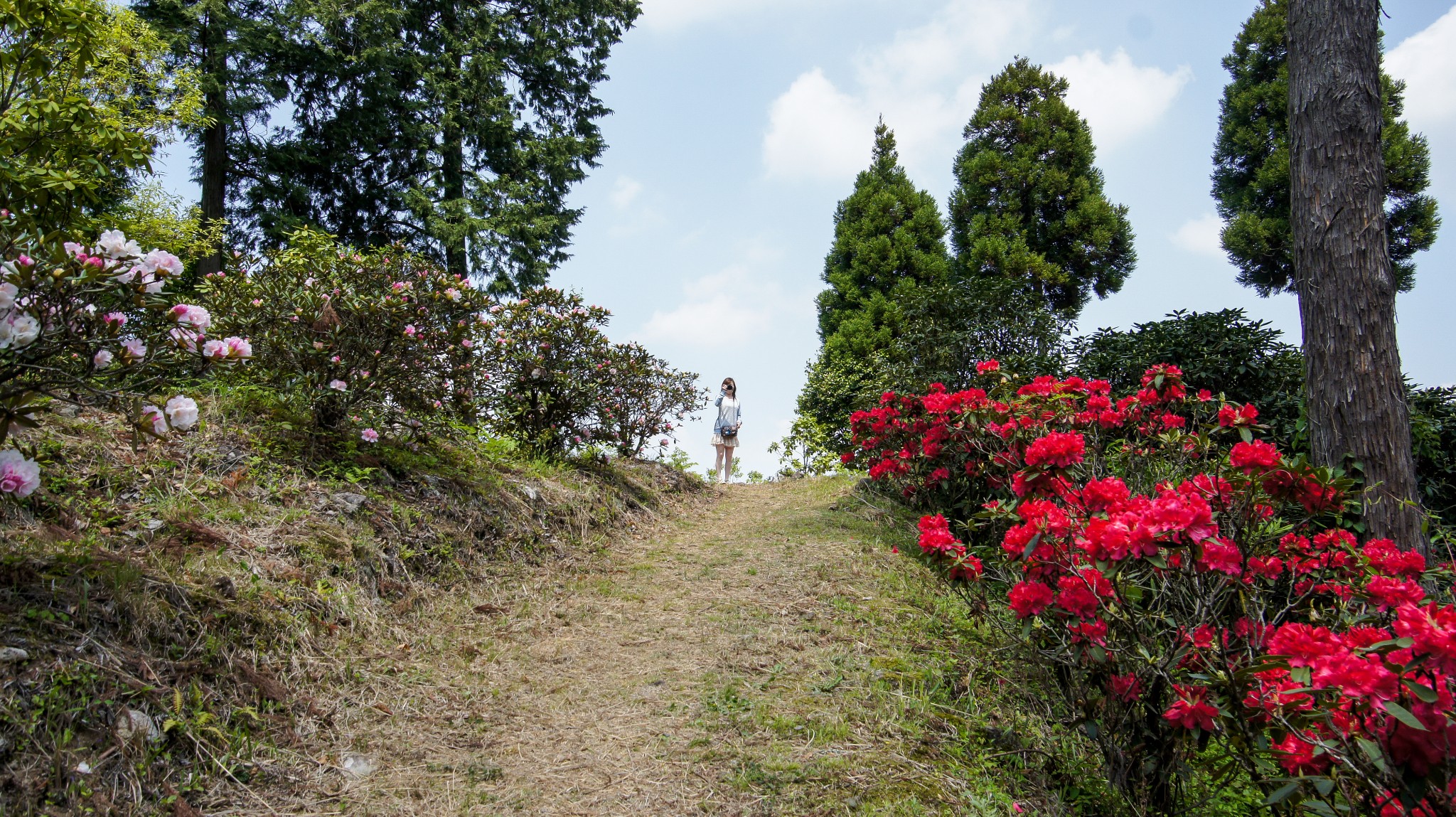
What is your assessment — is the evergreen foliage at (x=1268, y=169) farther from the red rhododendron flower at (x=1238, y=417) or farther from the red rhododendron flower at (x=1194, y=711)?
the red rhododendron flower at (x=1194, y=711)

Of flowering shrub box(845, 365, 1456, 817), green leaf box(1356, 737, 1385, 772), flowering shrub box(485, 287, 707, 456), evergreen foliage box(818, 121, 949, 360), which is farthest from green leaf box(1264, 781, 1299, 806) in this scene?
evergreen foliage box(818, 121, 949, 360)

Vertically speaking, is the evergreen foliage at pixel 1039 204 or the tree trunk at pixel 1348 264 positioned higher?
the evergreen foliage at pixel 1039 204

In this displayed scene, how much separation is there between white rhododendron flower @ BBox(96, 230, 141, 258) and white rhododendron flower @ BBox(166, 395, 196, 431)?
0.55 m

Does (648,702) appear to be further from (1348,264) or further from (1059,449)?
(1348,264)

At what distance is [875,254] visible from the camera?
14.5m

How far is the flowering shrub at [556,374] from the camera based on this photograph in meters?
6.78

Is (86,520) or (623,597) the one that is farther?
(623,597)

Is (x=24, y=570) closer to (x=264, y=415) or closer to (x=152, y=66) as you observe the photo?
(x=264, y=415)

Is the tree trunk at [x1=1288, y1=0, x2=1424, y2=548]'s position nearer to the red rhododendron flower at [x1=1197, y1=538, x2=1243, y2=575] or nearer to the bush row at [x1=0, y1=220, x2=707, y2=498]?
Result: the red rhododendron flower at [x1=1197, y1=538, x2=1243, y2=575]

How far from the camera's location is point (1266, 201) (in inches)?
547

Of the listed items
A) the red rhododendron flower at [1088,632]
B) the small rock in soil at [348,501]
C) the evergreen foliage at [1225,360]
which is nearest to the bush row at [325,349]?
the small rock in soil at [348,501]

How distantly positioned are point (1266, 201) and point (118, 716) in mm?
17909

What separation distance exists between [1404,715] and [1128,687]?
3.53ft

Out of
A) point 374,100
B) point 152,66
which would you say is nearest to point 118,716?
point 152,66
